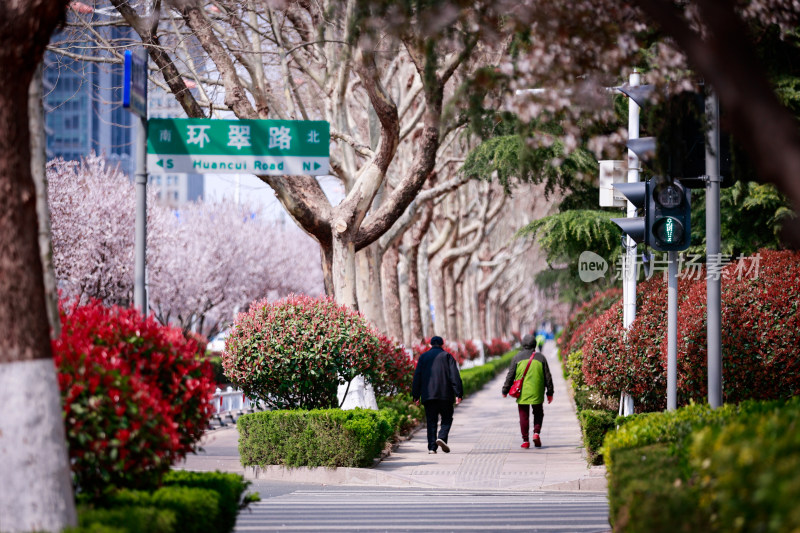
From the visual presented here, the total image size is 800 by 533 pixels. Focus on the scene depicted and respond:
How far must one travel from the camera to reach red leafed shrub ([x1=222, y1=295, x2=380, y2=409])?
1486 centimetres

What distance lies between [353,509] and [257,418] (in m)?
3.40

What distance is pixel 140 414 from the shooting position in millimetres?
6230

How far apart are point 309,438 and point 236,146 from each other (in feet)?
12.8

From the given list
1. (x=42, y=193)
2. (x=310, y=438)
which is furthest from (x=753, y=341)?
(x=42, y=193)

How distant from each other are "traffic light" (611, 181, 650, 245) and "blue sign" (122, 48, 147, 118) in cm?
502

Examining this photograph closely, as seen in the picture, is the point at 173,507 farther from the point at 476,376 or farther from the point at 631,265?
the point at 476,376

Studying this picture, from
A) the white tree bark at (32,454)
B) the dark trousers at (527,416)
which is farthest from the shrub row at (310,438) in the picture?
the white tree bark at (32,454)

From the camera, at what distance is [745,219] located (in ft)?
66.9

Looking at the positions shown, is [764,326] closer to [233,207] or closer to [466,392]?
[466,392]

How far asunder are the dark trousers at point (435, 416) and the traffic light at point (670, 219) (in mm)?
6223

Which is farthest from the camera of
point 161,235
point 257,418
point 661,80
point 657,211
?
point 161,235

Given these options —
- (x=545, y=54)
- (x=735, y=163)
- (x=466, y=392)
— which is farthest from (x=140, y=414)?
(x=466, y=392)

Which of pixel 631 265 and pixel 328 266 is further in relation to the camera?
pixel 328 266

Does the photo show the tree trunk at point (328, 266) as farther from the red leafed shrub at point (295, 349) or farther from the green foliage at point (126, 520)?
the green foliage at point (126, 520)
